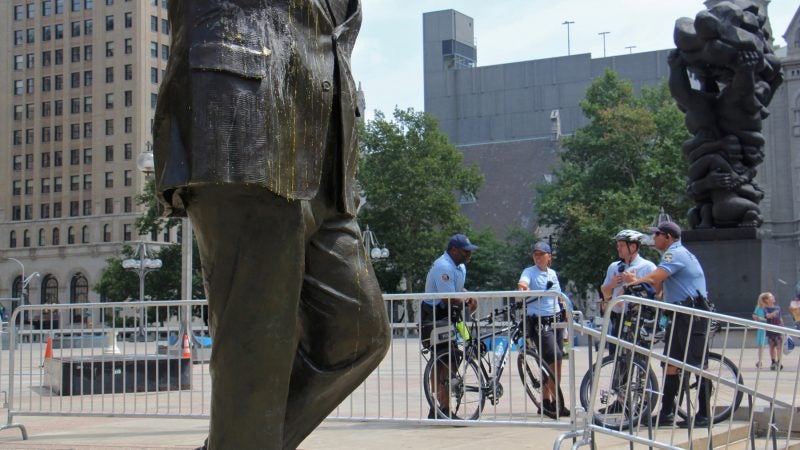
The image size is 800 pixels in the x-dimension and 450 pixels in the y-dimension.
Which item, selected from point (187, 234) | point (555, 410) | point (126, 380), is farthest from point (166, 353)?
point (187, 234)

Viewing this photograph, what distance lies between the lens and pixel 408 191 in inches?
2793

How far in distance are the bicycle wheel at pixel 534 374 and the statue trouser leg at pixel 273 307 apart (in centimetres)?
529

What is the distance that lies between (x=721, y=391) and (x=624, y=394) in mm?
776

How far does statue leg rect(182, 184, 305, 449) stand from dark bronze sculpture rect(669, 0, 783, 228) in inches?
651

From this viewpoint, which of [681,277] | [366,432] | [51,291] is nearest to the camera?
[366,432]

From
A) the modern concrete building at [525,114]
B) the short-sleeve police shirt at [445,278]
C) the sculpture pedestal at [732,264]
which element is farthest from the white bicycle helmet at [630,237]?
the modern concrete building at [525,114]

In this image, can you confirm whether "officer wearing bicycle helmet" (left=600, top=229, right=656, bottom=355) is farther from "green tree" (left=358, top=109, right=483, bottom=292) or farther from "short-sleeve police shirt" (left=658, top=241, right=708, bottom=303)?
"green tree" (left=358, top=109, right=483, bottom=292)

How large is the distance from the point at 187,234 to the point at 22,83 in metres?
82.7

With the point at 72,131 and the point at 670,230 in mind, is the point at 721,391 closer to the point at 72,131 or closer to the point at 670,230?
the point at 670,230

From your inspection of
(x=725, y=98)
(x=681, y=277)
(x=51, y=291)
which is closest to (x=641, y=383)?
(x=681, y=277)

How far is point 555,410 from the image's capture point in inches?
339

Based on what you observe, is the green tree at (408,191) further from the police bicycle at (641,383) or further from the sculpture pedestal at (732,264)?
the police bicycle at (641,383)

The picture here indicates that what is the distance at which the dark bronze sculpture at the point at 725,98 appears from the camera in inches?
733

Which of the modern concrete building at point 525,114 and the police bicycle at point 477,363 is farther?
the modern concrete building at point 525,114
